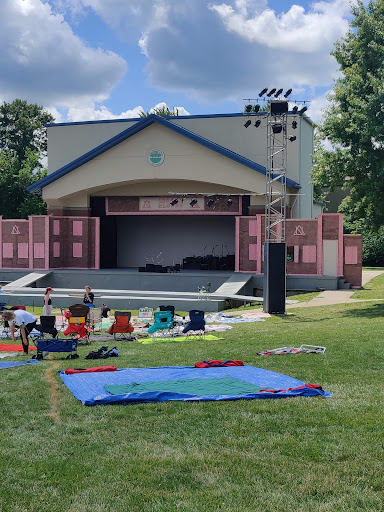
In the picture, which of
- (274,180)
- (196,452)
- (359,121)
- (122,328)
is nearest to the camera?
(196,452)

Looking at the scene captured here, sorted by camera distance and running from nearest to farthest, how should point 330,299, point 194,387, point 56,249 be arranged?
point 194,387 → point 330,299 → point 56,249

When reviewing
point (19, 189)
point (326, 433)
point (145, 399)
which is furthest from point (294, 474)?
point (19, 189)

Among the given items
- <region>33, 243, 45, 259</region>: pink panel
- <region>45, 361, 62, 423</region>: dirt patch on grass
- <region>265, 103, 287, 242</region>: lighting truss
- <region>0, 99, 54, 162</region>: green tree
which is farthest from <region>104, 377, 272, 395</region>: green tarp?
<region>0, 99, 54, 162</region>: green tree

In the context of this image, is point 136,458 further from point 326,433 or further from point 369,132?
point 369,132

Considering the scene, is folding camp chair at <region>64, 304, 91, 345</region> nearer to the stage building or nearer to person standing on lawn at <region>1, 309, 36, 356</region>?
person standing on lawn at <region>1, 309, 36, 356</region>

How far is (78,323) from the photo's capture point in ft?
56.8

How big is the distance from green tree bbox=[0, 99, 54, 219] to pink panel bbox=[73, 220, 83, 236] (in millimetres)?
13868

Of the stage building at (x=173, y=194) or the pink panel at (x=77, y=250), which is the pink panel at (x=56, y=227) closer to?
the stage building at (x=173, y=194)

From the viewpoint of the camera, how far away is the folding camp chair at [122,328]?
17156 mm

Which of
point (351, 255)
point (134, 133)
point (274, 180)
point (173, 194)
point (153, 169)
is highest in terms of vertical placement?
point (134, 133)

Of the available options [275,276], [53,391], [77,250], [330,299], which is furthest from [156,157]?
[53,391]

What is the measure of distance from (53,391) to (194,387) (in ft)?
6.52

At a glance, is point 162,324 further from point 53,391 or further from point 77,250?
point 77,250

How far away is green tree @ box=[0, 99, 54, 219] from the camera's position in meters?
50.5
